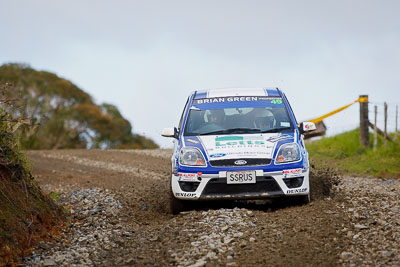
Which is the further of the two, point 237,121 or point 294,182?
point 237,121

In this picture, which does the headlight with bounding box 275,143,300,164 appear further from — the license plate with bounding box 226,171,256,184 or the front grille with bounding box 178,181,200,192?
the front grille with bounding box 178,181,200,192

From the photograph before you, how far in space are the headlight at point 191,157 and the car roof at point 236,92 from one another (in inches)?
67.6

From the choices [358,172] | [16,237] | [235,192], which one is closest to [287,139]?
[235,192]

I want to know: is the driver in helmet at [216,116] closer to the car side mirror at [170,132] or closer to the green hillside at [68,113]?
the car side mirror at [170,132]

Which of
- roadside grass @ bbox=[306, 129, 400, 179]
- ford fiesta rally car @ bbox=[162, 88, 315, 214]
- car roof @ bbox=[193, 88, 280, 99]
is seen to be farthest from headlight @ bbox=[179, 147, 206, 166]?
roadside grass @ bbox=[306, 129, 400, 179]

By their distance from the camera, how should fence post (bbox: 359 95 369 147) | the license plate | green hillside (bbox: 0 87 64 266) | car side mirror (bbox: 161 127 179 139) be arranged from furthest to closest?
fence post (bbox: 359 95 369 147) < car side mirror (bbox: 161 127 179 139) < the license plate < green hillside (bbox: 0 87 64 266)

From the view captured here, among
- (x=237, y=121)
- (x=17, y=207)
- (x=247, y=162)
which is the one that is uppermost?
(x=237, y=121)

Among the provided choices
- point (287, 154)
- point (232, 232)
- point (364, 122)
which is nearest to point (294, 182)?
point (287, 154)

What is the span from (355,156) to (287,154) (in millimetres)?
9181

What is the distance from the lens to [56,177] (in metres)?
15.8

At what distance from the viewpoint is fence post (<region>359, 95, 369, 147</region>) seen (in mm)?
17391

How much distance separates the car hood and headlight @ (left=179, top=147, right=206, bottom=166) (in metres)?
0.12

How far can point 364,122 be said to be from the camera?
17.4 m

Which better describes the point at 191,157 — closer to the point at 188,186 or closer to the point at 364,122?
the point at 188,186
